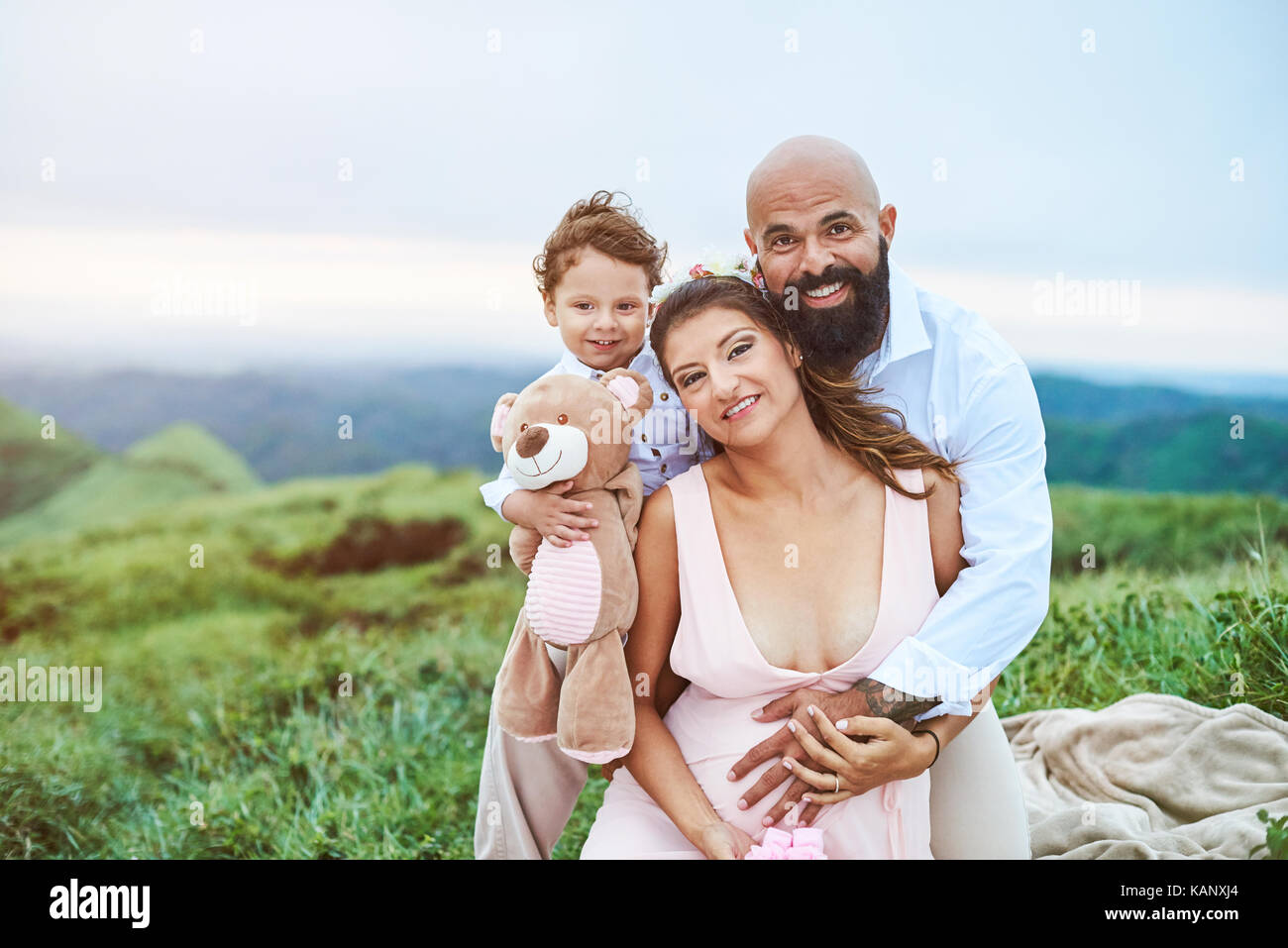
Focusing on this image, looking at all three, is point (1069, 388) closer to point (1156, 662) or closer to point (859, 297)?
point (1156, 662)

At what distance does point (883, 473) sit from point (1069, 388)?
15.7 ft

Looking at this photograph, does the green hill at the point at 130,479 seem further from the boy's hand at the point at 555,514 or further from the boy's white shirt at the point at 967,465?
the boy's hand at the point at 555,514

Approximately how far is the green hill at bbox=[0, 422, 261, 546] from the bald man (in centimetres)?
620

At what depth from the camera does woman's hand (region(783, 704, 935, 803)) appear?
2.44m

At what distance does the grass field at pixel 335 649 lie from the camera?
3982 mm

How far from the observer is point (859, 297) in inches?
113

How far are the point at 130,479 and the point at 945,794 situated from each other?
7007 millimetres

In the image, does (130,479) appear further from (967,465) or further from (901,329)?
(967,465)

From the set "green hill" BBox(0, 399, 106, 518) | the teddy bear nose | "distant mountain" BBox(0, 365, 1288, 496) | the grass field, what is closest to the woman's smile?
the teddy bear nose

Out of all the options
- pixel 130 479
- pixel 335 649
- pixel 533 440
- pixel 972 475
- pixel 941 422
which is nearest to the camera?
pixel 533 440

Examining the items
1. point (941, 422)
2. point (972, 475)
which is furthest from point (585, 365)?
point (972, 475)

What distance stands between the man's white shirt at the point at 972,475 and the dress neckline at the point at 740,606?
0.24ft

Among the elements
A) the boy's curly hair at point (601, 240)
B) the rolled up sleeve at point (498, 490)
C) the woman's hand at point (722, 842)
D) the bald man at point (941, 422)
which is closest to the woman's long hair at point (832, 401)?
the bald man at point (941, 422)

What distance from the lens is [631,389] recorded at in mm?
2557
